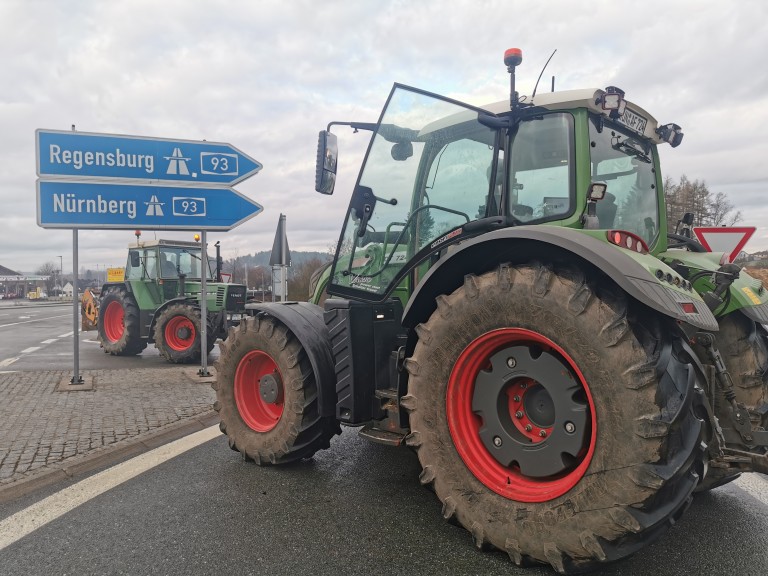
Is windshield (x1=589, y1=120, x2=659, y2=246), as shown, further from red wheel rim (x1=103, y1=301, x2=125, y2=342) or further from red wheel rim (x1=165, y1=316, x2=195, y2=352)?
red wheel rim (x1=103, y1=301, x2=125, y2=342)

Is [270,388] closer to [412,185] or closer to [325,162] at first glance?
[325,162]

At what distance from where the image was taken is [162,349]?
10.5 metres

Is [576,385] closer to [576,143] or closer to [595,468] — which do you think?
[595,468]

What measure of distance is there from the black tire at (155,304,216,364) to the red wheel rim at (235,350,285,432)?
6620 millimetres

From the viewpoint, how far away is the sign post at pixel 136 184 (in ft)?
22.1

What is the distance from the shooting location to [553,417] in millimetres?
2525

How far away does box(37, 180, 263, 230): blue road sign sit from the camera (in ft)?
22.2

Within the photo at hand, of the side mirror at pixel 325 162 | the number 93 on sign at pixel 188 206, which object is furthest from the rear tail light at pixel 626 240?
the number 93 on sign at pixel 188 206

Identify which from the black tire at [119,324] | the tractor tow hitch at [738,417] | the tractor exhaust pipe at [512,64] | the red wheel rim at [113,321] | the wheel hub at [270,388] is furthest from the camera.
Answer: the red wheel rim at [113,321]

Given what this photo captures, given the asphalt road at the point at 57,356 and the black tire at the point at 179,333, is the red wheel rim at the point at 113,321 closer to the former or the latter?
the asphalt road at the point at 57,356

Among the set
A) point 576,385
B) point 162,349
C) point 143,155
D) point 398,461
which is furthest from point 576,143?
point 162,349

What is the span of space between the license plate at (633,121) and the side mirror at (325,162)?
72.3 inches

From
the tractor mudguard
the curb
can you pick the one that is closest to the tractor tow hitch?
the tractor mudguard

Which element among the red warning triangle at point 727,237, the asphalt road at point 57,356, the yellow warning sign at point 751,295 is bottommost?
the asphalt road at point 57,356
